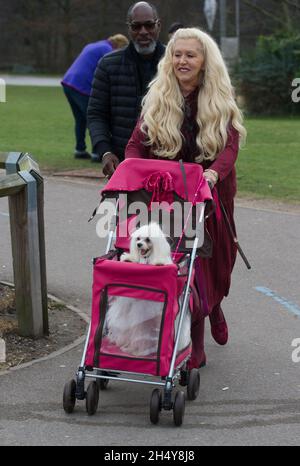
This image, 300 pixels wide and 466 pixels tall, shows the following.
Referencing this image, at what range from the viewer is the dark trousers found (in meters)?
16.0

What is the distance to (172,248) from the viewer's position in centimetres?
575

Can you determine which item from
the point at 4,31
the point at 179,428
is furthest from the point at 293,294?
the point at 4,31

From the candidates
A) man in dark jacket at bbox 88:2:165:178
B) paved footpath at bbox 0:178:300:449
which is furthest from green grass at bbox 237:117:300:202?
man in dark jacket at bbox 88:2:165:178

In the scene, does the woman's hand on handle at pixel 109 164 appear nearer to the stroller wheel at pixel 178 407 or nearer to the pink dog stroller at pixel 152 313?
the pink dog stroller at pixel 152 313

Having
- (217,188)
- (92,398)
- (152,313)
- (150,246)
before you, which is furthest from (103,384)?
(217,188)

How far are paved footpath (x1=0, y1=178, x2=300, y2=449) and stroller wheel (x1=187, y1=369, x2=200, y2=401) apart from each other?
6 cm

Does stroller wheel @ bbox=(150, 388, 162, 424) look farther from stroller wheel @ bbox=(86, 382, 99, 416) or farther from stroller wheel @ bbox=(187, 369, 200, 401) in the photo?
stroller wheel @ bbox=(187, 369, 200, 401)

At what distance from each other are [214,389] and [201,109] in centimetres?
170

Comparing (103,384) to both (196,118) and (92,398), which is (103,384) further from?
(196,118)

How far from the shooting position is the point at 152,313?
5277 mm

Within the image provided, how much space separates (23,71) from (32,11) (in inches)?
196
